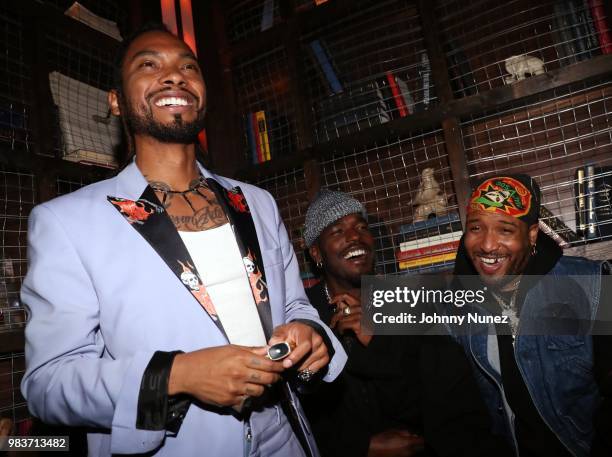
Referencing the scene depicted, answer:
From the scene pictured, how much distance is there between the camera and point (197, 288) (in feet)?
3.81

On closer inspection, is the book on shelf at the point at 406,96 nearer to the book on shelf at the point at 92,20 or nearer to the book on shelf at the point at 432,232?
the book on shelf at the point at 432,232

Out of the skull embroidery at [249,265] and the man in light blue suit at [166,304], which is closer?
the man in light blue suit at [166,304]

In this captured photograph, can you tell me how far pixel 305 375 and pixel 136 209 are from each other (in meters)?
0.71

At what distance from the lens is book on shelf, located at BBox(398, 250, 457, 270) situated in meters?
2.86

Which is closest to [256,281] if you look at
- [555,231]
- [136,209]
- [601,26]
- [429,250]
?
[136,209]

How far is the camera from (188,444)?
1053 mm

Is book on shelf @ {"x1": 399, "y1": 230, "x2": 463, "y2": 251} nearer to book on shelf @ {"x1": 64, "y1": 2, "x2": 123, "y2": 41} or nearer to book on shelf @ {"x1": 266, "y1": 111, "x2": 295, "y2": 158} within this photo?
book on shelf @ {"x1": 266, "y1": 111, "x2": 295, "y2": 158}

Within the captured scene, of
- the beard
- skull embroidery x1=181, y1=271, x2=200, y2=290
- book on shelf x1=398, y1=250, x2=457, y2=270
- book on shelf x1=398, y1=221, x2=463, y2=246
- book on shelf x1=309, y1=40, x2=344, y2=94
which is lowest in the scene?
book on shelf x1=398, y1=250, x2=457, y2=270

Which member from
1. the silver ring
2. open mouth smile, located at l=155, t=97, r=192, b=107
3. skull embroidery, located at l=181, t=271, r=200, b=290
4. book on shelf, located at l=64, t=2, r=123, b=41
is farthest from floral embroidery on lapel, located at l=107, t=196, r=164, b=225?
book on shelf, located at l=64, t=2, r=123, b=41

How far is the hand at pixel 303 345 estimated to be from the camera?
1033mm

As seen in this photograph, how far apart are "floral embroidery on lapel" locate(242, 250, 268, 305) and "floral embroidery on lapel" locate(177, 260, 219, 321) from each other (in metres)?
0.16

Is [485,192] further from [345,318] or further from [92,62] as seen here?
[92,62]

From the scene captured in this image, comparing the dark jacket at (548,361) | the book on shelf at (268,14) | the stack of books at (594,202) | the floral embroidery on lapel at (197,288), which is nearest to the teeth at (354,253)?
the dark jacket at (548,361)

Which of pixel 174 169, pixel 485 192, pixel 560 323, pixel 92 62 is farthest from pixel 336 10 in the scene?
pixel 560 323
